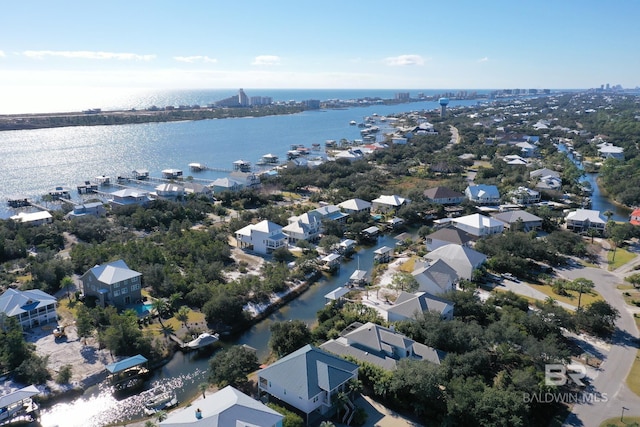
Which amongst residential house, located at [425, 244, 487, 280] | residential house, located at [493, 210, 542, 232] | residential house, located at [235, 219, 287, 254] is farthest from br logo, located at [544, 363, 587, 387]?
residential house, located at [493, 210, 542, 232]

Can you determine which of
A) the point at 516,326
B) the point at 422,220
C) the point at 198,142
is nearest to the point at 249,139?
the point at 198,142

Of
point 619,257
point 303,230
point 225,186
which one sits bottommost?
point 619,257

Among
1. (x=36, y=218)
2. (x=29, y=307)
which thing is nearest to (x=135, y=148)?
(x=36, y=218)

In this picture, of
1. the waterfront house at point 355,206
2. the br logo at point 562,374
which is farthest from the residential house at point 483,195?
the br logo at point 562,374

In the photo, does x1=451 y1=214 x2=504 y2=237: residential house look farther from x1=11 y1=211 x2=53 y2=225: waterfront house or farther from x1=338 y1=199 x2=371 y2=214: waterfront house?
x1=11 y1=211 x2=53 y2=225: waterfront house

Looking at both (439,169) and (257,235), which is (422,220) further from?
(439,169)

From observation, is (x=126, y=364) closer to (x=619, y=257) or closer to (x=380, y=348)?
(x=380, y=348)

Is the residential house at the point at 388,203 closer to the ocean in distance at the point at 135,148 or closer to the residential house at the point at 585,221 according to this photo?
the residential house at the point at 585,221
